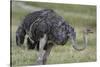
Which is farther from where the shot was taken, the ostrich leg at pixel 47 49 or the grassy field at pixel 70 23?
the ostrich leg at pixel 47 49

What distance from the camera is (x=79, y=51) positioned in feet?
7.22

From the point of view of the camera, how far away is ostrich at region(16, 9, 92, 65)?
6.56 ft

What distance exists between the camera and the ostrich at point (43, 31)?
2000mm

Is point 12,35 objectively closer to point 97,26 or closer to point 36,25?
point 36,25

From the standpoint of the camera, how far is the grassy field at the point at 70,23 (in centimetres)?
196

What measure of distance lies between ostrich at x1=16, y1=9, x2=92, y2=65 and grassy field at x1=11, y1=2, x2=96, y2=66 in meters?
0.05

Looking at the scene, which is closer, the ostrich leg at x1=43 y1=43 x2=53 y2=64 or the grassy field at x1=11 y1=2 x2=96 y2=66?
the grassy field at x1=11 y1=2 x2=96 y2=66

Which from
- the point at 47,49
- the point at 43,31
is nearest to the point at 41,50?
the point at 47,49

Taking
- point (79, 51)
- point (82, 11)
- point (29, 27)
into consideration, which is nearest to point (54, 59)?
point (79, 51)

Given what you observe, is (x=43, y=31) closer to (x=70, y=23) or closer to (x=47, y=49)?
(x=47, y=49)

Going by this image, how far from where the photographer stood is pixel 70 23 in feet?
7.09

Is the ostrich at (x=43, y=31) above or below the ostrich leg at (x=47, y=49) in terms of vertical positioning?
above

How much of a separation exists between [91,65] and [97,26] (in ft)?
1.67

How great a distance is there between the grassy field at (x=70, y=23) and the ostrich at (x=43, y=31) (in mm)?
50
